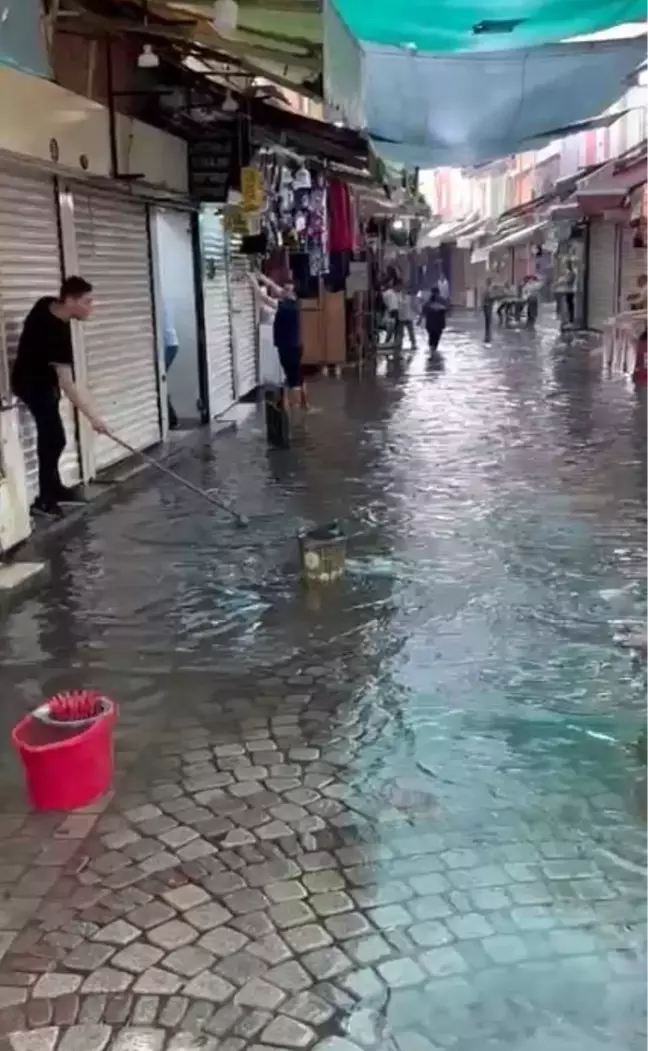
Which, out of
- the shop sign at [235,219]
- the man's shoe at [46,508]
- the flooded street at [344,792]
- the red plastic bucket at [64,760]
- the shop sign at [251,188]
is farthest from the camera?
the shop sign at [235,219]

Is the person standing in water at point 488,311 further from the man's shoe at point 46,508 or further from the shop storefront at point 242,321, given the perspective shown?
the man's shoe at point 46,508

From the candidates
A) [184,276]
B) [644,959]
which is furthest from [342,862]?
[184,276]

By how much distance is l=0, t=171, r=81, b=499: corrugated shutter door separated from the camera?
8461mm

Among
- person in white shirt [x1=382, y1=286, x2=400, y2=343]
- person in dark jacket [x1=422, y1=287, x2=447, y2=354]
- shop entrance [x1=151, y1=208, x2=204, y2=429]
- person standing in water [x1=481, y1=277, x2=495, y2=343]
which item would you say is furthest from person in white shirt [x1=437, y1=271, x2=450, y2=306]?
shop entrance [x1=151, y1=208, x2=204, y2=429]

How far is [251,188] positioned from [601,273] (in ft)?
69.6

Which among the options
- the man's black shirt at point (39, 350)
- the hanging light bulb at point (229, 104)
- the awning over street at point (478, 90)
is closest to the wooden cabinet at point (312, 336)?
the awning over street at point (478, 90)

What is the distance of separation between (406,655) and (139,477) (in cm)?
533

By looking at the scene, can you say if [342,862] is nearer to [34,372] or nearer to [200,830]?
[200,830]

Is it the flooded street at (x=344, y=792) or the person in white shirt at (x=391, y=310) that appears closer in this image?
the flooded street at (x=344, y=792)

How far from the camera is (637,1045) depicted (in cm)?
298

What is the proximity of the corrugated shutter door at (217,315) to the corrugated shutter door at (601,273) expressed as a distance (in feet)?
55.3

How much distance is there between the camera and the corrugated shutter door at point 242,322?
1645cm

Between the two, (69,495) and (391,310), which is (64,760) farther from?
(391,310)

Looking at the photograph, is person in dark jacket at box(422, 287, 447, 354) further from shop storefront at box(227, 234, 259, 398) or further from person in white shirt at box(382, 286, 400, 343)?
shop storefront at box(227, 234, 259, 398)
